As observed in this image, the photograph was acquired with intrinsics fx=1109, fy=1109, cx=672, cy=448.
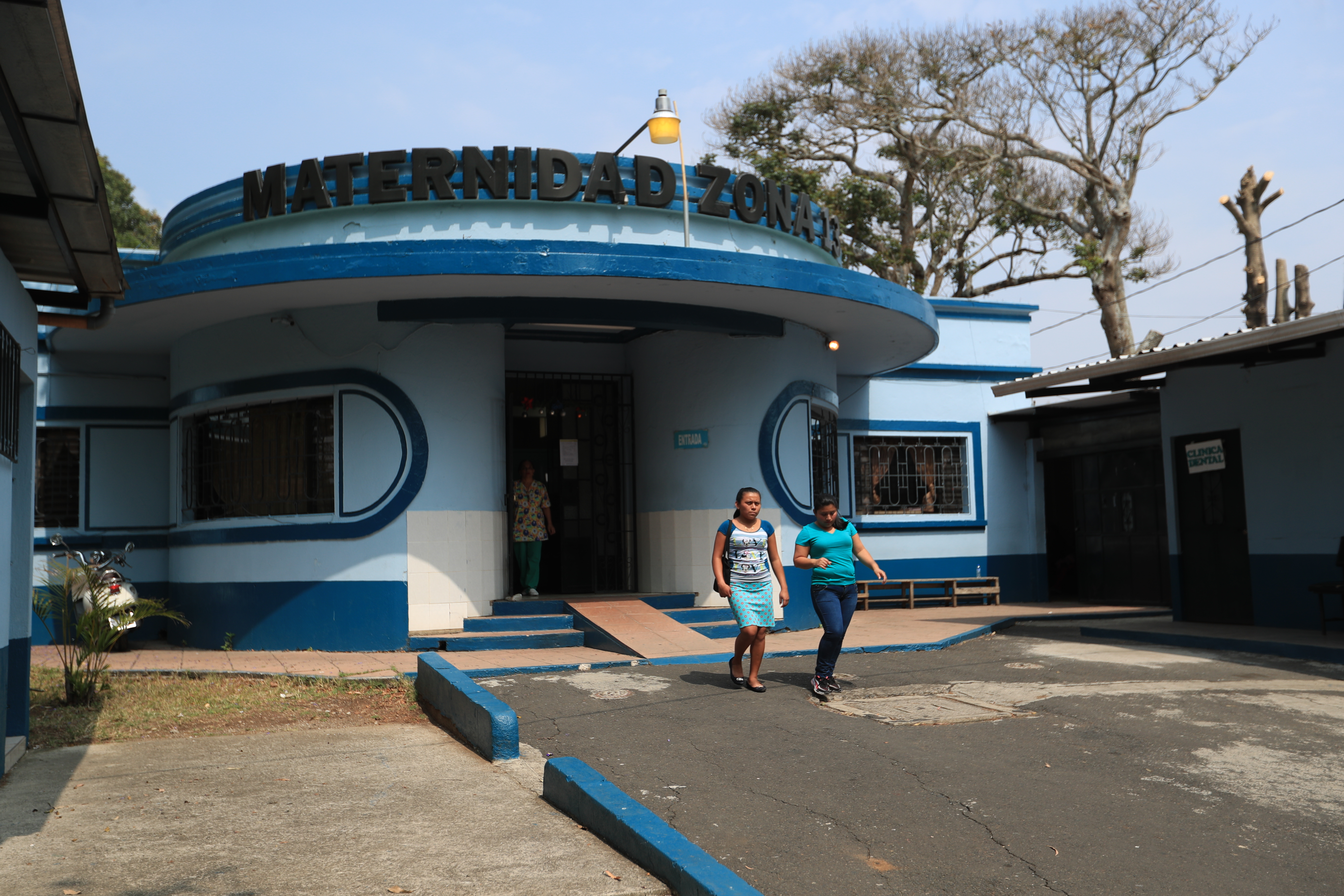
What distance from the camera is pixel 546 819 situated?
17.4ft

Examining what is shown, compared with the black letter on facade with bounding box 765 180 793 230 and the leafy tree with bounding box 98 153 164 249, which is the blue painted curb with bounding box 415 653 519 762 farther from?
the leafy tree with bounding box 98 153 164 249

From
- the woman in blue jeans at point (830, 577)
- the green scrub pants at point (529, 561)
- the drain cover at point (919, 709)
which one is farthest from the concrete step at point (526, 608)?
the drain cover at point (919, 709)

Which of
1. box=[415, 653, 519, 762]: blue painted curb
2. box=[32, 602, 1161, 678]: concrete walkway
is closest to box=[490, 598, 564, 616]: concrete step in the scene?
box=[32, 602, 1161, 678]: concrete walkway

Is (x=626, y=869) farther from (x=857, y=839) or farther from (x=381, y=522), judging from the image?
(x=381, y=522)

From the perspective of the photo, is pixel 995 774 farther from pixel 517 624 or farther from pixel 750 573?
pixel 517 624

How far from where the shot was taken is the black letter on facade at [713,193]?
11.8 m

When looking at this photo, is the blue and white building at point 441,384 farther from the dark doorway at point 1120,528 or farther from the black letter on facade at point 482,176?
Result: the dark doorway at point 1120,528

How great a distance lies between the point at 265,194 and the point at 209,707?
552 centimetres

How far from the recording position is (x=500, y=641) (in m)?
10.7

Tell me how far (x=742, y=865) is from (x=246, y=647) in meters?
8.16

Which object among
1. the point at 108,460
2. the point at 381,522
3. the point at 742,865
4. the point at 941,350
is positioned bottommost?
the point at 742,865

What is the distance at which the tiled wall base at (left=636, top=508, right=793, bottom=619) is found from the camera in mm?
12320

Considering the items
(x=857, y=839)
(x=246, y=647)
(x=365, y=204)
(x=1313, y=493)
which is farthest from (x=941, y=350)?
(x=857, y=839)

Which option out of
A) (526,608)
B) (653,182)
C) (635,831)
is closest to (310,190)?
(653,182)
